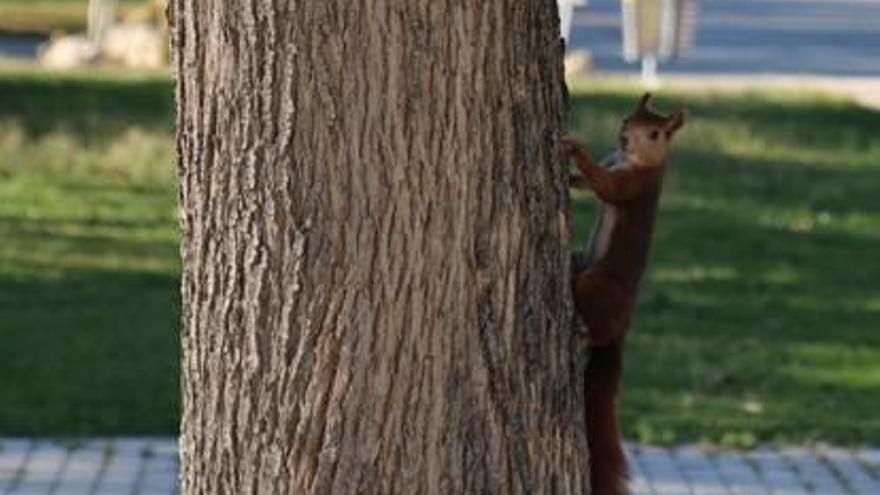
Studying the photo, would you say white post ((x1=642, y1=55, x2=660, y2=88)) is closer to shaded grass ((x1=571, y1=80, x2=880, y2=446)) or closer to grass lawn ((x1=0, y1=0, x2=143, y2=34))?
Answer: shaded grass ((x1=571, y1=80, x2=880, y2=446))

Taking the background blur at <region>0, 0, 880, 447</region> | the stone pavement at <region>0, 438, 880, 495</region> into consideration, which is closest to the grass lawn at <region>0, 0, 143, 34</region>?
the background blur at <region>0, 0, 880, 447</region>

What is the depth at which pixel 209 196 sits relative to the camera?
4.52 meters

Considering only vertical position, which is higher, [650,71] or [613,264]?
[613,264]

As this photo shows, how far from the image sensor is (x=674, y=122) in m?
5.82

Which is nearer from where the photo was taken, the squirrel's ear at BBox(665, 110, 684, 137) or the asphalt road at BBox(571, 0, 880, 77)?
the squirrel's ear at BBox(665, 110, 684, 137)

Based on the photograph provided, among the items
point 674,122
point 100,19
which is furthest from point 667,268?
point 100,19

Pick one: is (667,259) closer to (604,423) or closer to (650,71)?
(650,71)

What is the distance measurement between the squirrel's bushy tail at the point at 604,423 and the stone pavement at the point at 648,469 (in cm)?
328

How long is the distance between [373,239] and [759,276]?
27.6 ft

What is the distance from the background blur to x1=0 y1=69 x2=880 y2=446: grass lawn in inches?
0.6

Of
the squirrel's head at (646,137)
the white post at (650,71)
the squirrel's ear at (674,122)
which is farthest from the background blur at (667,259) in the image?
the squirrel's head at (646,137)

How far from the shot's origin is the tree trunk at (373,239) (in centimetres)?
439

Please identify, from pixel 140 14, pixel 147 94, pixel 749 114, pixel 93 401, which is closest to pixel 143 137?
pixel 147 94

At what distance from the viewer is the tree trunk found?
14.4ft
